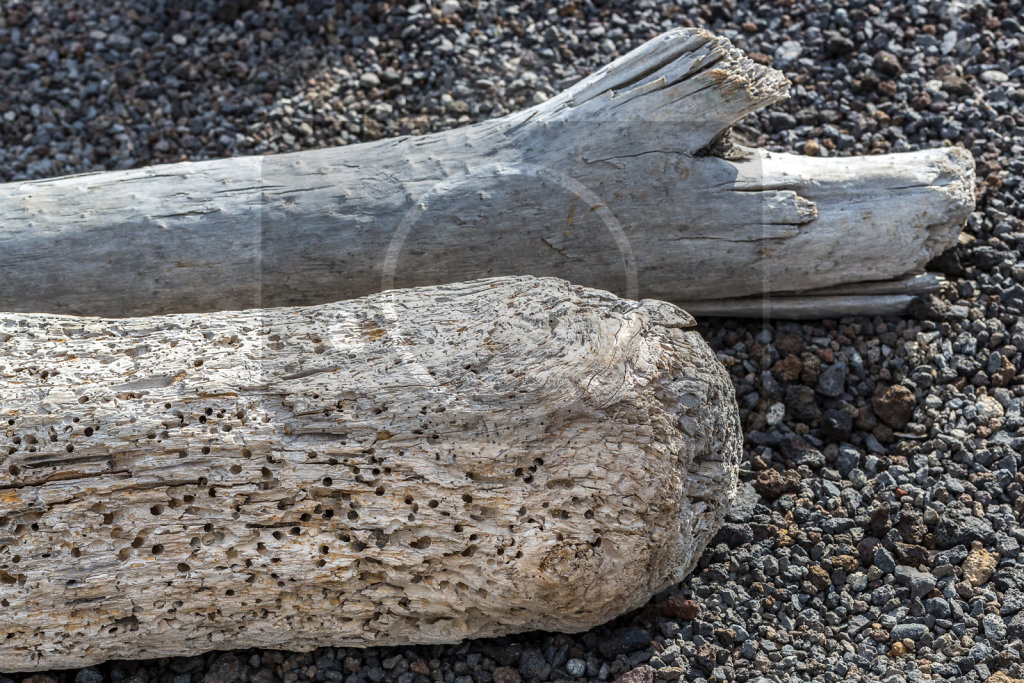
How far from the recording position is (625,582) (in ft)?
9.44

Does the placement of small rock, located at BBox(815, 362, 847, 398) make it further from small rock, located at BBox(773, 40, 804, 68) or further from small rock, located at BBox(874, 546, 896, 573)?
small rock, located at BBox(773, 40, 804, 68)

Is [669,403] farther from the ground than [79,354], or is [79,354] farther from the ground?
→ [79,354]

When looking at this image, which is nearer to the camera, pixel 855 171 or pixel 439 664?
pixel 439 664

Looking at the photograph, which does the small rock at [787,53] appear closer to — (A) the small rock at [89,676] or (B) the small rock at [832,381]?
(B) the small rock at [832,381]

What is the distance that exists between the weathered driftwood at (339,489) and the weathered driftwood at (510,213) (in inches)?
29.4

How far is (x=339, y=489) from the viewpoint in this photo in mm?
2805

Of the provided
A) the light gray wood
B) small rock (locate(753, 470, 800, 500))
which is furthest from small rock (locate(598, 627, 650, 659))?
the light gray wood

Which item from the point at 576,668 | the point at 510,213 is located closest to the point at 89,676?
the point at 576,668

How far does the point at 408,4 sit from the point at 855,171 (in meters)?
2.79

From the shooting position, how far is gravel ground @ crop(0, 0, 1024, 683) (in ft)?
10.0

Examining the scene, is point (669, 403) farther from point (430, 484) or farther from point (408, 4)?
point (408, 4)

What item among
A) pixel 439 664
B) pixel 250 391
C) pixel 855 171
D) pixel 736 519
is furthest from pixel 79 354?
pixel 855 171

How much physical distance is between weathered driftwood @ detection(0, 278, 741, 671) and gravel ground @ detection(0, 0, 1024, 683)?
0.26 metres

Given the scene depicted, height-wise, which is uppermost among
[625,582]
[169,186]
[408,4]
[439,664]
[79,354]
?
[408,4]
